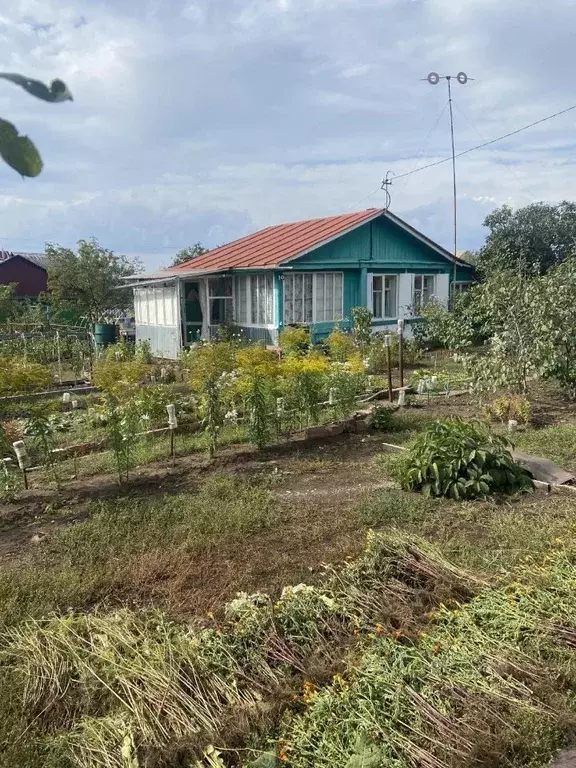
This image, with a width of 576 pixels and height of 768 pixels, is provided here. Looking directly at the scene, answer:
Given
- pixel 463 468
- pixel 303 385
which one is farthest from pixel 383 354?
pixel 463 468

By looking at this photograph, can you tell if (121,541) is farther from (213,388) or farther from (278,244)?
(278,244)

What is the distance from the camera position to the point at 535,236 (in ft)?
67.6

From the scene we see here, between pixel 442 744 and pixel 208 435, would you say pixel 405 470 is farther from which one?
pixel 442 744

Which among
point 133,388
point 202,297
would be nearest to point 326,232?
point 202,297

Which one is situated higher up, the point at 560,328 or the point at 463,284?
the point at 463,284

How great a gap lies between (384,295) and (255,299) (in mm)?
4403

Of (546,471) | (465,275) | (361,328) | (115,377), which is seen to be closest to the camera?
(546,471)

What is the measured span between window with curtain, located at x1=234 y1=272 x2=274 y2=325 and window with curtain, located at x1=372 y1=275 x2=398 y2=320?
11.9 feet

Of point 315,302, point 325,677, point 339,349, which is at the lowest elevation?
point 325,677

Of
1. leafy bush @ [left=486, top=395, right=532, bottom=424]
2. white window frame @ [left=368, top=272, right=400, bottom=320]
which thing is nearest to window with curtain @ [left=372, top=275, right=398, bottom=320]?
white window frame @ [left=368, top=272, right=400, bottom=320]

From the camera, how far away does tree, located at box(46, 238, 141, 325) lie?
23812 millimetres

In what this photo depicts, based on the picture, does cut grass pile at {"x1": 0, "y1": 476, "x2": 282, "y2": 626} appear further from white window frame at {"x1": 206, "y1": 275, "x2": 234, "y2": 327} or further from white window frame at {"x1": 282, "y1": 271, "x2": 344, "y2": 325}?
white window frame at {"x1": 206, "y1": 275, "x2": 234, "y2": 327}

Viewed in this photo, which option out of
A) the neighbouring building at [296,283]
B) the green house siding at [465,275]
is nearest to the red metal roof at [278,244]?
the neighbouring building at [296,283]

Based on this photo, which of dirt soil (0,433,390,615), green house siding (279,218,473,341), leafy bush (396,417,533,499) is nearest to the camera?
dirt soil (0,433,390,615)
